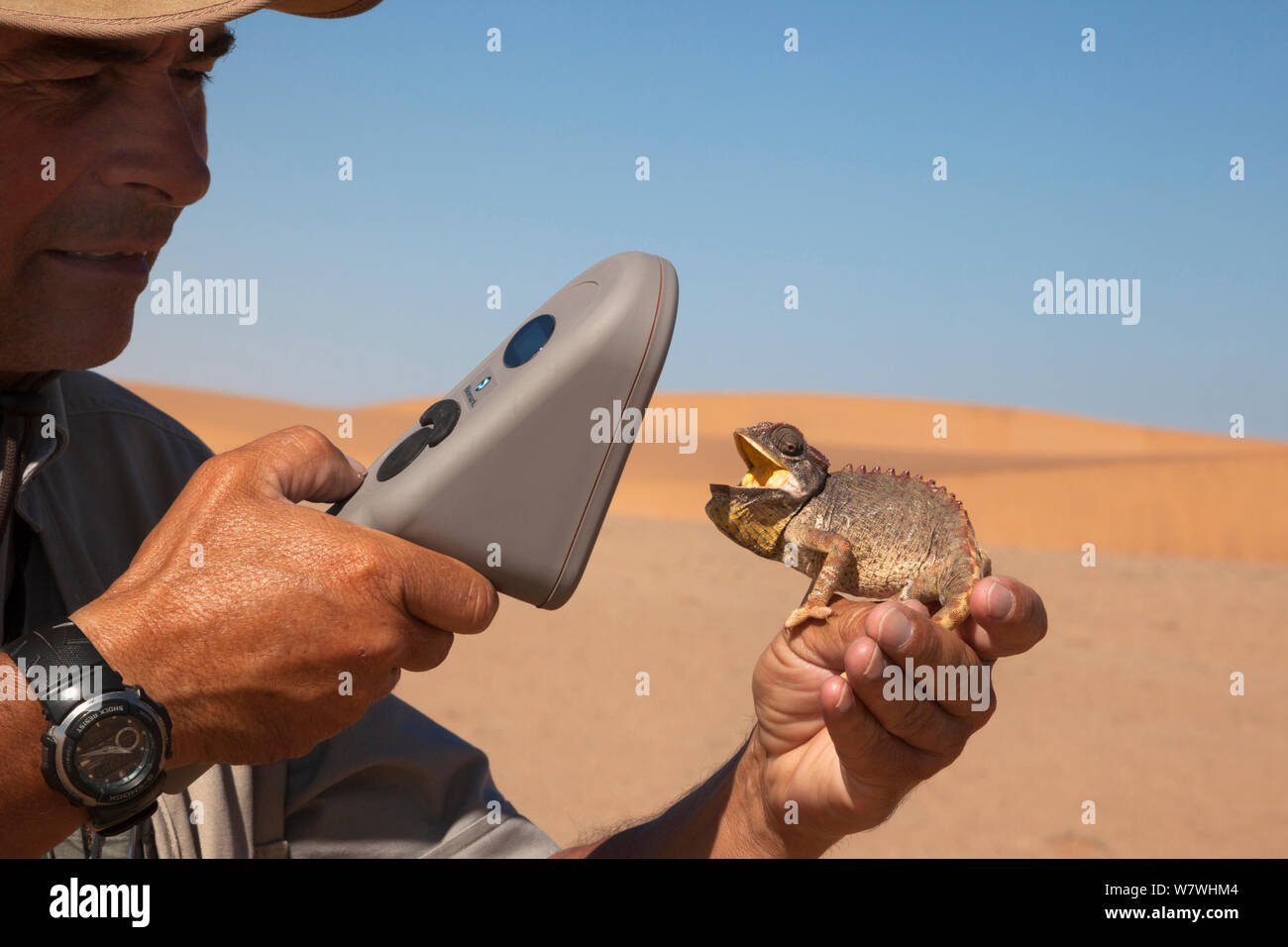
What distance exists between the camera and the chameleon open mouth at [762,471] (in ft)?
7.46

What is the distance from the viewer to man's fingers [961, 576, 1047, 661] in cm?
203

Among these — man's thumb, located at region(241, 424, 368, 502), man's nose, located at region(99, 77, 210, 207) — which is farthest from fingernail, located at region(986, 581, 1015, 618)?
man's nose, located at region(99, 77, 210, 207)

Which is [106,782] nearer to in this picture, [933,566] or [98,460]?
[98,460]

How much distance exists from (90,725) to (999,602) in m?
1.55

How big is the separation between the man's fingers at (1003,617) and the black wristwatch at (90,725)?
1.43 meters

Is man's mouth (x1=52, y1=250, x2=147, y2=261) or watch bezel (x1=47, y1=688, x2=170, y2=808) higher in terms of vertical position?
man's mouth (x1=52, y1=250, x2=147, y2=261)

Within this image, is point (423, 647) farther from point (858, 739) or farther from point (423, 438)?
point (858, 739)

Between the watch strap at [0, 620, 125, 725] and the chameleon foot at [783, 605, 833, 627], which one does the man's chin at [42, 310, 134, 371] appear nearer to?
the watch strap at [0, 620, 125, 725]

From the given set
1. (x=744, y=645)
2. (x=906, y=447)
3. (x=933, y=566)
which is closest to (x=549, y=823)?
(x=744, y=645)

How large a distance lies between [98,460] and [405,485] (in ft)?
4.27

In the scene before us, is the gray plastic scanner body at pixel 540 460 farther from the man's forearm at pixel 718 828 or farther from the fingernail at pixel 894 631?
the man's forearm at pixel 718 828

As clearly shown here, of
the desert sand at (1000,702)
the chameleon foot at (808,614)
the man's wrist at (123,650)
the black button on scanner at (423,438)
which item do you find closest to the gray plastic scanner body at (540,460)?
the black button on scanner at (423,438)

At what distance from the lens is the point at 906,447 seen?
5012 cm

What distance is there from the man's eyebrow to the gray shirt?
962 mm
